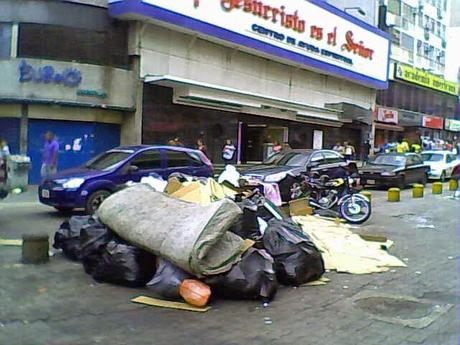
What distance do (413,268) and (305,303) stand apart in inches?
99.8

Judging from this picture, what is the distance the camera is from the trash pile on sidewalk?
6.15 metres

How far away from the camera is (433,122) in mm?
51469

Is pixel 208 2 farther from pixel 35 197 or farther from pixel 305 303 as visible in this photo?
pixel 305 303

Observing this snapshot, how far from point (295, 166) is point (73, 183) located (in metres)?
7.16

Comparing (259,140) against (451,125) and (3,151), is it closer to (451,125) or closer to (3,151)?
(3,151)

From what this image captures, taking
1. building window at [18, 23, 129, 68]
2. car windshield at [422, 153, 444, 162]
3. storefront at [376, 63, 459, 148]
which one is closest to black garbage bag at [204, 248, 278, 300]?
building window at [18, 23, 129, 68]

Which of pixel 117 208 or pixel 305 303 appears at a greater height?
pixel 117 208

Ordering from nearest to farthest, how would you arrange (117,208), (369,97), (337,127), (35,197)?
(117,208) → (35,197) → (337,127) → (369,97)

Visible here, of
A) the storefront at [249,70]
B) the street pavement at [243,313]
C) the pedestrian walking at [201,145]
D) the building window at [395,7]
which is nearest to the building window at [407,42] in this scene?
the building window at [395,7]

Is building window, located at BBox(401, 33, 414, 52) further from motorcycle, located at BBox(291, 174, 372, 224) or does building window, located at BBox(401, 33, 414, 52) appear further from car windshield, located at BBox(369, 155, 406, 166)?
motorcycle, located at BBox(291, 174, 372, 224)

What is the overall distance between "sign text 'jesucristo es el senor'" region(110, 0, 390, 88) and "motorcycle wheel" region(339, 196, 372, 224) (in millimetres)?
11233

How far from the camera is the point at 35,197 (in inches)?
634

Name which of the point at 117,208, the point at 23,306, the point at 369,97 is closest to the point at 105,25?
the point at 117,208

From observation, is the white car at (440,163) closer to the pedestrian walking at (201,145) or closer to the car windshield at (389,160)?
the car windshield at (389,160)
